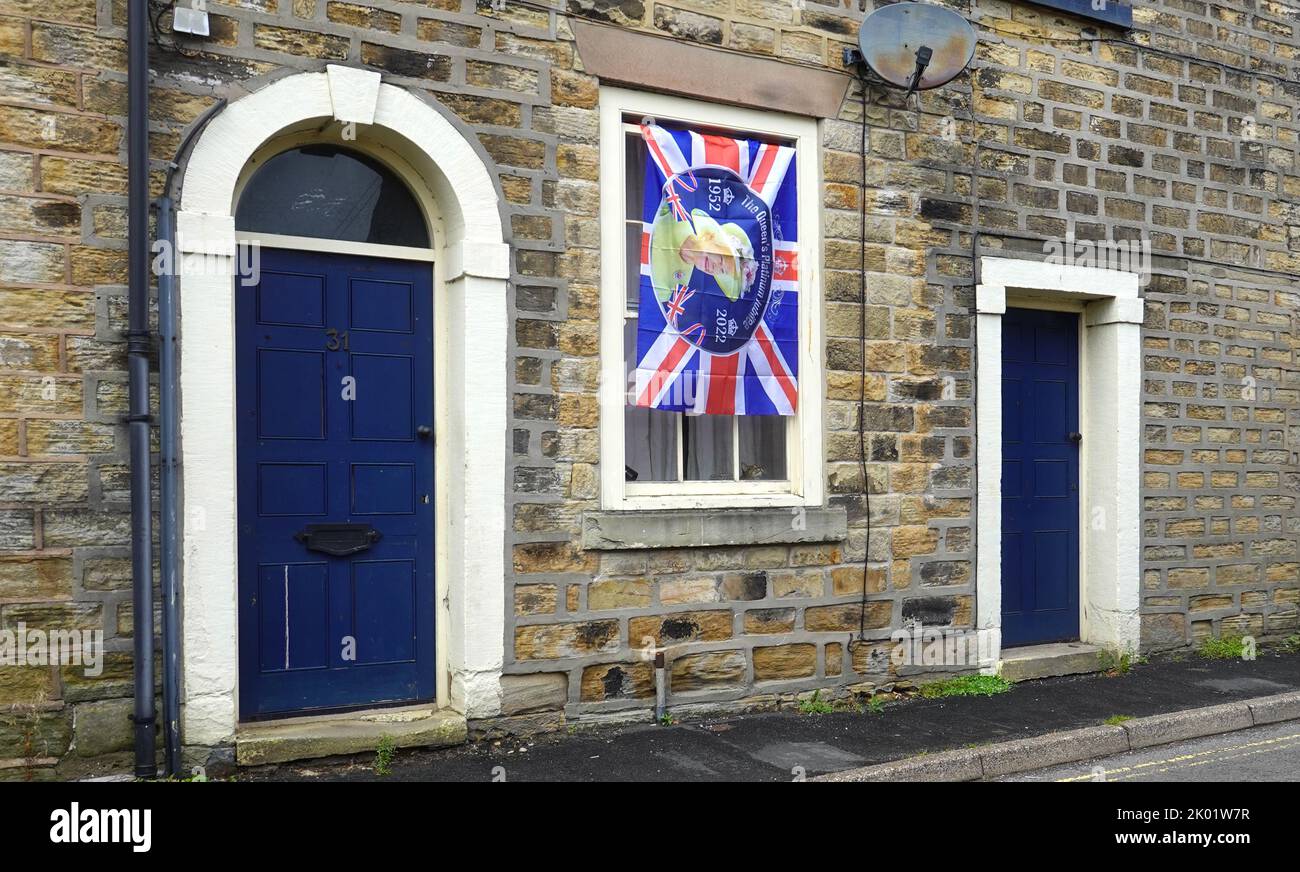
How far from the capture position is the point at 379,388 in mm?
6094

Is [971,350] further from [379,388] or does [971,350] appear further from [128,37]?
[128,37]

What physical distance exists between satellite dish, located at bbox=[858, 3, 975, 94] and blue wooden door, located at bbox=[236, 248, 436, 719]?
308cm

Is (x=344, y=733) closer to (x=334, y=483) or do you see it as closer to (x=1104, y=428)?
(x=334, y=483)

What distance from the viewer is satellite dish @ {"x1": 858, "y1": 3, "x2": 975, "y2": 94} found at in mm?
7113

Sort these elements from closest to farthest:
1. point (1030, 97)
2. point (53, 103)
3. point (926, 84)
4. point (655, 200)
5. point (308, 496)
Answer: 1. point (53, 103)
2. point (308, 496)
3. point (655, 200)
4. point (926, 84)
5. point (1030, 97)

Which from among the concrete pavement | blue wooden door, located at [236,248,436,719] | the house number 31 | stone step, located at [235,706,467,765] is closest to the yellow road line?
the concrete pavement

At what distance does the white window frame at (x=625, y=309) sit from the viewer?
21.3 ft

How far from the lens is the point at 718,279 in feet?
22.5

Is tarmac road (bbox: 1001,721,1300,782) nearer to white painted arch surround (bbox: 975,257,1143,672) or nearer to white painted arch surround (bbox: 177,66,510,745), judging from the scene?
white painted arch surround (bbox: 975,257,1143,672)

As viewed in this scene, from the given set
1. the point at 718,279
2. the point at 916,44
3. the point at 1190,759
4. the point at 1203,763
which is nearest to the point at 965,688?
the point at 1190,759

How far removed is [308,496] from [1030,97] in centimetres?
534

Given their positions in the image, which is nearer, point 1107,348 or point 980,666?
point 980,666

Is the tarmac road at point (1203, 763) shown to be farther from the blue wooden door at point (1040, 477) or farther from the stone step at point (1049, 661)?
the blue wooden door at point (1040, 477)

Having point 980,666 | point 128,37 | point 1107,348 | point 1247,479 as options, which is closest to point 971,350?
point 1107,348
